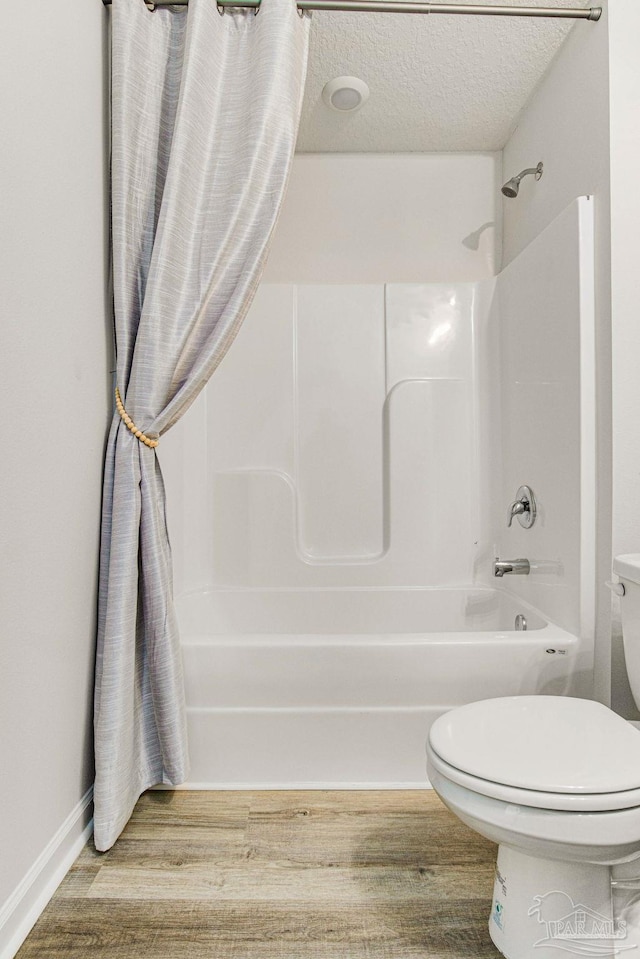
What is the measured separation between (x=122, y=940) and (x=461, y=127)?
9.55 ft

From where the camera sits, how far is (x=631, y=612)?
158 centimetres

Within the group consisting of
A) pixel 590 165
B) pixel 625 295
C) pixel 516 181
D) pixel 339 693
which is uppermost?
pixel 516 181

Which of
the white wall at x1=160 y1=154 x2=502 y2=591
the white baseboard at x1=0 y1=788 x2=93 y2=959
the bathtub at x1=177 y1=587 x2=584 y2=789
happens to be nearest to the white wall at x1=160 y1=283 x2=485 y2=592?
the white wall at x1=160 y1=154 x2=502 y2=591

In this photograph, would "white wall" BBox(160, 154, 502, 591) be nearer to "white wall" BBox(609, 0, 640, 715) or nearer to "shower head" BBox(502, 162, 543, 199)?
"shower head" BBox(502, 162, 543, 199)

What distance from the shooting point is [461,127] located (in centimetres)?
267

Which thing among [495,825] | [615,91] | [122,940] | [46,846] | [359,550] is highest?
[615,91]

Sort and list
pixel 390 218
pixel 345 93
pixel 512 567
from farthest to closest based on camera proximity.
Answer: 1. pixel 390 218
2. pixel 345 93
3. pixel 512 567

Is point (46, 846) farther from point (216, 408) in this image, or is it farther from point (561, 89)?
point (561, 89)

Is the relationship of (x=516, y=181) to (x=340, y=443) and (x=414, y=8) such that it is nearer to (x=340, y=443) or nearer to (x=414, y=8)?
(x=414, y=8)

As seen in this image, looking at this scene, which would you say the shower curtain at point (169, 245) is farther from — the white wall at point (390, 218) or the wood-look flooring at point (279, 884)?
the white wall at point (390, 218)

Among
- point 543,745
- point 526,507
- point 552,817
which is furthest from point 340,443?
point 552,817

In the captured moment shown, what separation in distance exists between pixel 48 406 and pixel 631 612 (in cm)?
145

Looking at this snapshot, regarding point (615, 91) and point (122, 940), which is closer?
point (122, 940)

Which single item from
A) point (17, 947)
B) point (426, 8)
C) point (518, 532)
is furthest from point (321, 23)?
point (17, 947)
